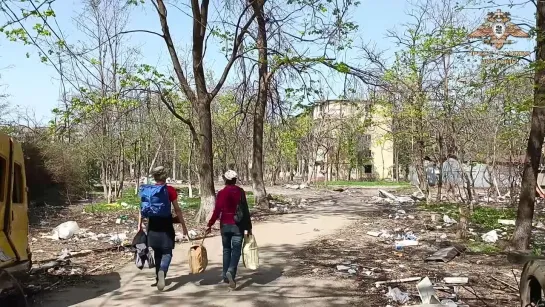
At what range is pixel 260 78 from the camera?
67.1 ft

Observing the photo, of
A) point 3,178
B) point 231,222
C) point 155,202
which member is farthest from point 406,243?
point 3,178

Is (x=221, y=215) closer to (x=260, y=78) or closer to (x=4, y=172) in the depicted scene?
(x=4, y=172)

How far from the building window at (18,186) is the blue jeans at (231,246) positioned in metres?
2.73

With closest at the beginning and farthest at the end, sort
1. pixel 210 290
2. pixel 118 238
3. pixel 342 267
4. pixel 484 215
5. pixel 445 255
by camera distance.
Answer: pixel 210 290 < pixel 342 267 < pixel 445 255 < pixel 118 238 < pixel 484 215

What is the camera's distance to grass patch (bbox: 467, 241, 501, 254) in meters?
11.9

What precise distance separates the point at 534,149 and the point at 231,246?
678 centimetres

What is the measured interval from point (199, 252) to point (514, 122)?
17325mm

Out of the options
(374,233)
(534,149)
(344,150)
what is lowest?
(374,233)

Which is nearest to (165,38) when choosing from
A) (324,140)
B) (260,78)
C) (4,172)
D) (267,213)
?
(260,78)

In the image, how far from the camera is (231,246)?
8016 mm

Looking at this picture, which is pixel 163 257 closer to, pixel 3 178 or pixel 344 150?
pixel 3 178

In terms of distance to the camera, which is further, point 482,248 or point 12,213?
point 482,248

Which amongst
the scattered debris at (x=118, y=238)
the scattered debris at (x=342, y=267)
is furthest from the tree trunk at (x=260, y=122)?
the scattered debris at (x=342, y=267)

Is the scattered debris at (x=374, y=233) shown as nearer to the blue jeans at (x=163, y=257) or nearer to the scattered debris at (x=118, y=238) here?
the scattered debris at (x=118, y=238)
